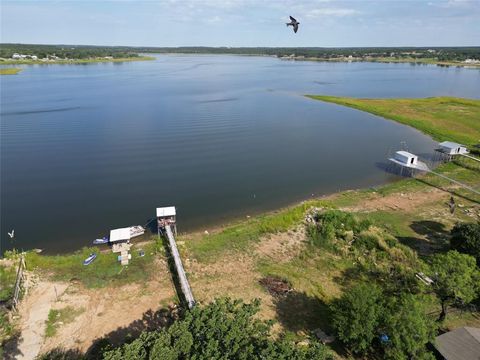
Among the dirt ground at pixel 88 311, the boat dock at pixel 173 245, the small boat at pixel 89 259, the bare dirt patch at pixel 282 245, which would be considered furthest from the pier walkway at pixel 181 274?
the bare dirt patch at pixel 282 245

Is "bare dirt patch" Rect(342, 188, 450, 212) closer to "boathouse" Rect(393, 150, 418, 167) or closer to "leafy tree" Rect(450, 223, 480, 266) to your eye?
"boathouse" Rect(393, 150, 418, 167)

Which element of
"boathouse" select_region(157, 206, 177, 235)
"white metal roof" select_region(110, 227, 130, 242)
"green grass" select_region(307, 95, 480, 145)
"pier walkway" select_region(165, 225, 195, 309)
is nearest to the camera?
"pier walkway" select_region(165, 225, 195, 309)

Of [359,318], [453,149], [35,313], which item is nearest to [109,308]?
[35,313]

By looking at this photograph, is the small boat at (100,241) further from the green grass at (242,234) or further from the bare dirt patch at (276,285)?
the bare dirt patch at (276,285)

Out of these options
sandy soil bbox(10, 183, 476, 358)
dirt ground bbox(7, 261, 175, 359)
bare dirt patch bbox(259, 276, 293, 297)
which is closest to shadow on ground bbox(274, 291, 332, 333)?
bare dirt patch bbox(259, 276, 293, 297)

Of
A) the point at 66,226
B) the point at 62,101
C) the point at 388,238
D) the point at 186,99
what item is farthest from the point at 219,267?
the point at 62,101

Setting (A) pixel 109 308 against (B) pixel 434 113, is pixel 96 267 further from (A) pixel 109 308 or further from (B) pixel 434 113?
(B) pixel 434 113
